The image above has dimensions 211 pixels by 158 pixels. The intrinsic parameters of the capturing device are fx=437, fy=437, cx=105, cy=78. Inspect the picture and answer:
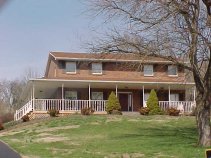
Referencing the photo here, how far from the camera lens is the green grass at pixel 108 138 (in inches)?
617

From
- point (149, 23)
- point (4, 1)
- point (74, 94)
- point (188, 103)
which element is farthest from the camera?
point (74, 94)

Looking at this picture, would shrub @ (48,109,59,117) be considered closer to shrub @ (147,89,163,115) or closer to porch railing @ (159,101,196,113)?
shrub @ (147,89,163,115)

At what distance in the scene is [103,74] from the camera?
43.5 meters

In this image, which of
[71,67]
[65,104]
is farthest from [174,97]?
[65,104]

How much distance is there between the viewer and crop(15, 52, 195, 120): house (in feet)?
130

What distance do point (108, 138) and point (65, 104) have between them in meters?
17.9

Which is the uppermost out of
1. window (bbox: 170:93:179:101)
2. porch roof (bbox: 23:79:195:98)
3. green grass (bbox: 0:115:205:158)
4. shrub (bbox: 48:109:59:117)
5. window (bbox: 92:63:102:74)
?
window (bbox: 92:63:102:74)

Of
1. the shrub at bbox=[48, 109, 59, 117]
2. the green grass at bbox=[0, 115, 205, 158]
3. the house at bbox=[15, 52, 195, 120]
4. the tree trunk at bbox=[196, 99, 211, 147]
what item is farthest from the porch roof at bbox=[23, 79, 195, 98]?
the tree trunk at bbox=[196, 99, 211, 147]

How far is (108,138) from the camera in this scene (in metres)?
21.9

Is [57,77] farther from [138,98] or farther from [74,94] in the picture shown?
[138,98]

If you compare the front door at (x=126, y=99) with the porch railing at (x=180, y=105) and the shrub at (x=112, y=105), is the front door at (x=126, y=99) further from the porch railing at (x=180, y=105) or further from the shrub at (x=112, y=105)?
the shrub at (x=112, y=105)

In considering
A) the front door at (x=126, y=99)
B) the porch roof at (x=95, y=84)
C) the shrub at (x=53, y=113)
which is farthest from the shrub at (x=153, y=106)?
the shrub at (x=53, y=113)

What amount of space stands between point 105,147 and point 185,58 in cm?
479

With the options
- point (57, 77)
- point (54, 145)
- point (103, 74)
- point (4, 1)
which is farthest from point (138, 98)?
point (4, 1)
